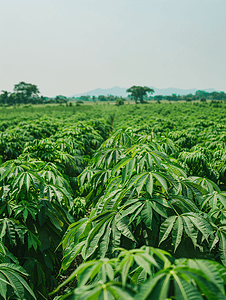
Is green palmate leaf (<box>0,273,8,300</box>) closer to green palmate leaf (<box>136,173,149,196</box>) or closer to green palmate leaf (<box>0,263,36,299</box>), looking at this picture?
green palmate leaf (<box>0,263,36,299</box>)

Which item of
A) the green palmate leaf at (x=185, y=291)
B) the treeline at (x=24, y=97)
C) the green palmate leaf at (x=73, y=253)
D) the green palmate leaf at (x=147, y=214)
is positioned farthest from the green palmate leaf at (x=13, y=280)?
the treeline at (x=24, y=97)

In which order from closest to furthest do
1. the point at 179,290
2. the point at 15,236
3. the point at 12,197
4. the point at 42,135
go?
the point at 179,290, the point at 15,236, the point at 12,197, the point at 42,135

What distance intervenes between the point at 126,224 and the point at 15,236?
144 centimetres

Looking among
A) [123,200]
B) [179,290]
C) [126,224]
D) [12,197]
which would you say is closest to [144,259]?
[179,290]

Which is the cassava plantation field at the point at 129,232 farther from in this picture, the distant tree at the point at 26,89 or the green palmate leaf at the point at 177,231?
the distant tree at the point at 26,89

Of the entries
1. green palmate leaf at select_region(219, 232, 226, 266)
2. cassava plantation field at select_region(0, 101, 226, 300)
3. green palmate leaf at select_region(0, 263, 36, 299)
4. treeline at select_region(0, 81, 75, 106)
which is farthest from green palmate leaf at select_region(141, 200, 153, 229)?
treeline at select_region(0, 81, 75, 106)

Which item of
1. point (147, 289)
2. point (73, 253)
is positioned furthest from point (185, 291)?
point (73, 253)

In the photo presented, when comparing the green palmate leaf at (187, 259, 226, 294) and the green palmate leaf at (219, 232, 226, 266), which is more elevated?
the green palmate leaf at (187, 259, 226, 294)

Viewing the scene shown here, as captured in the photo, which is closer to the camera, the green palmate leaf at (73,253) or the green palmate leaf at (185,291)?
the green palmate leaf at (185,291)

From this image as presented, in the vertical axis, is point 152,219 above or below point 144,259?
below

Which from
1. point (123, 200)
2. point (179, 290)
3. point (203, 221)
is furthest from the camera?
point (123, 200)

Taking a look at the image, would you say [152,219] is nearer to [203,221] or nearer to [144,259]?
[203,221]

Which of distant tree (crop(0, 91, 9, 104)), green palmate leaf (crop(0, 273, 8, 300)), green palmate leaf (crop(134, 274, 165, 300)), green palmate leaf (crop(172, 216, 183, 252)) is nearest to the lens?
green palmate leaf (crop(134, 274, 165, 300))

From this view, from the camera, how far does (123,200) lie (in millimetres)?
1591
